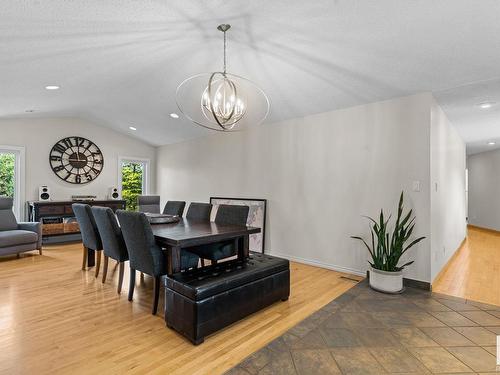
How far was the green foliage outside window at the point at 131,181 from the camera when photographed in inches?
281

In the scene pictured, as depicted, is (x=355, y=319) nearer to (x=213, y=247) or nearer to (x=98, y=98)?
(x=213, y=247)

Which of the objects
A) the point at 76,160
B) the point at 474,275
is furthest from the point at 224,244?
the point at 76,160

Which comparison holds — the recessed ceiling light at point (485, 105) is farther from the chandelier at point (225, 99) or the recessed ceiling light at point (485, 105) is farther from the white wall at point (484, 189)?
the white wall at point (484, 189)

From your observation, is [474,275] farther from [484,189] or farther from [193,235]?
[484,189]

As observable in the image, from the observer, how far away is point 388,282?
3.25 meters

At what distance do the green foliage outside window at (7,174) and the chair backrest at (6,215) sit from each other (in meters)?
0.75

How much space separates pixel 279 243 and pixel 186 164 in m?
3.16

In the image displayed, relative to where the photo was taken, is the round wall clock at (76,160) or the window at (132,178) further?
the window at (132,178)

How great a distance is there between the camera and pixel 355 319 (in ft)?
8.64

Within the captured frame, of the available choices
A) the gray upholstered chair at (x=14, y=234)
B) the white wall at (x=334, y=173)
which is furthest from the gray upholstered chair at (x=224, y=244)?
the gray upholstered chair at (x=14, y=234)

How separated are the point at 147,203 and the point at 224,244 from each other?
256 cm

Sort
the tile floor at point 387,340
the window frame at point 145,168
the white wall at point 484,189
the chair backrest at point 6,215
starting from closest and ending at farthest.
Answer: the tile floor at point 387,340
the chair backrest at point 6,215
the window frame at point 145,168
the white wall at point 484,189

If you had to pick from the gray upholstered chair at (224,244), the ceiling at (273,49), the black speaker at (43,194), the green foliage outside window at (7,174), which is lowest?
the gray upholstered chair at (224,244)

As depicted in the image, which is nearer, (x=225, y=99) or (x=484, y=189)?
(x=225, y=99)
